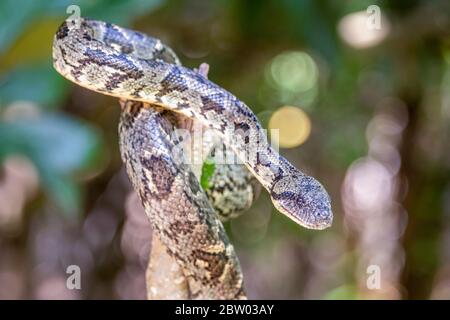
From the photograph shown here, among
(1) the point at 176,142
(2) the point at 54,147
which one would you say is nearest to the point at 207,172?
(1) the point at 176,142

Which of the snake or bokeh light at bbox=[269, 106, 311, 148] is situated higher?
bokeh light at bbox=[269, 106, 311, 148]

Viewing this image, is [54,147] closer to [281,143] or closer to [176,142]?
[176,142]

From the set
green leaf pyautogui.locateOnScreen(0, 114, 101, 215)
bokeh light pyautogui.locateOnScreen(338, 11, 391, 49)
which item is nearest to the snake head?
green leaf pyautogui.locateOnScreen(0, 114, 101, 215)

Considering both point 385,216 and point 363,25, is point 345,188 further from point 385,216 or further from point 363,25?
point 363,25

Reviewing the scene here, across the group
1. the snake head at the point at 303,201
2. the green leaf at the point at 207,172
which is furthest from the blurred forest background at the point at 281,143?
the snake head at the point at 303,201

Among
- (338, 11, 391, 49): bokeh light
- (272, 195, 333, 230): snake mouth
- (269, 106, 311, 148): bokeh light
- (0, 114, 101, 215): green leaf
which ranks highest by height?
(338, 11, 391, 49): bokeh light

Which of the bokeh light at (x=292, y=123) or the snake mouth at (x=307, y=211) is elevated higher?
the bokeh light at (x=292, y=123)

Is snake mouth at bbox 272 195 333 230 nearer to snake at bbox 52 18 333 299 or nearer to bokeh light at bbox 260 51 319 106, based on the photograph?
snake at bbox 52 18 333 299

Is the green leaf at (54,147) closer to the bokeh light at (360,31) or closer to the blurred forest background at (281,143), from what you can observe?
the blurred forest background at (281,143)
